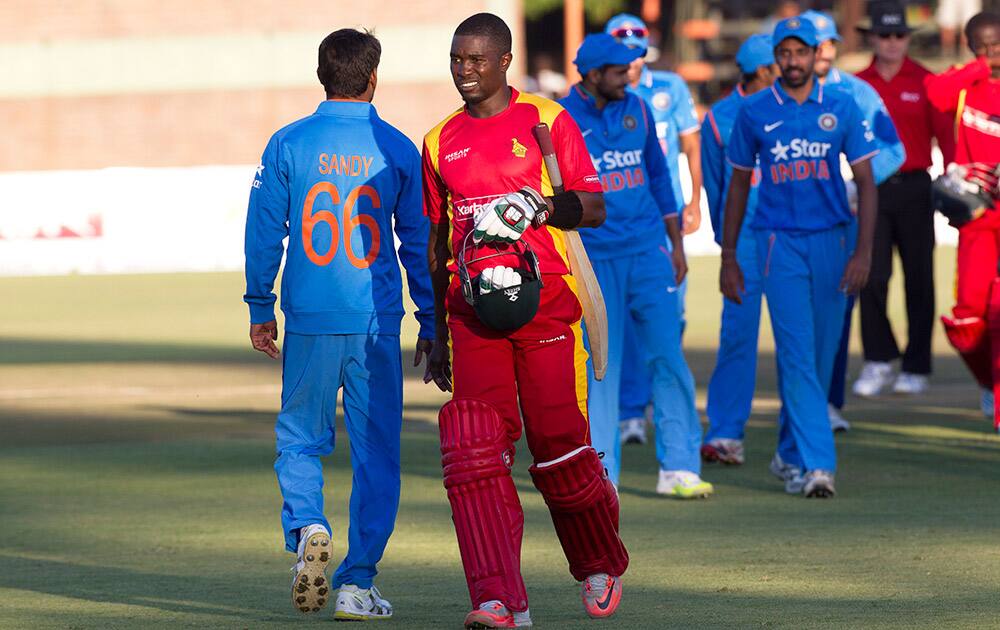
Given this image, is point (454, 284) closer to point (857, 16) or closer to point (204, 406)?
point (204, 406)

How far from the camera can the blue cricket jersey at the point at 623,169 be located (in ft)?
30.0

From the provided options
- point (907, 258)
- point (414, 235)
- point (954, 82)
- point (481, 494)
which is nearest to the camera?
point (481, 494)

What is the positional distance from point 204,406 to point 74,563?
5.34 meters

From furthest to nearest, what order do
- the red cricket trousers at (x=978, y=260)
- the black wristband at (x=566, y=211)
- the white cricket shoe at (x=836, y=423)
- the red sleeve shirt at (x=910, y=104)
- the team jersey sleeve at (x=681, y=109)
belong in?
1. the red sleeve shirt at (x=910, y=104)
2. the team jersey sleeve at (x=681, y=109)
3. the white cricket shoe at (x=836, y=423)
4. the red cricket trousers at (x=978, y=260)
5. the black wristband at (x=566, y=211)

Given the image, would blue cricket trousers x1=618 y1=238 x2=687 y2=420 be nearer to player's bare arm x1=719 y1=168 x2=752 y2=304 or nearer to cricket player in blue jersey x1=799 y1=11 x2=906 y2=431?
cricket player in blue jersey x1=799 y1=11 x2=906 y2=431

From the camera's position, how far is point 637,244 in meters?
9.15

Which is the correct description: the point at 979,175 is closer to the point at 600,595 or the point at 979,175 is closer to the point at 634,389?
the point at 634,389

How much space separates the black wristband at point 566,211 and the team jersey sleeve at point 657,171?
2999 millimetres

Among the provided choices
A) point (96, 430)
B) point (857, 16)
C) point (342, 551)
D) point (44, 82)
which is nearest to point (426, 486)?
point (342, 551)

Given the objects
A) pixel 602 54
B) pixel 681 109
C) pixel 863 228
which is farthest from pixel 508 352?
pixel 681 109

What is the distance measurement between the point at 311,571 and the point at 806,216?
3.81m

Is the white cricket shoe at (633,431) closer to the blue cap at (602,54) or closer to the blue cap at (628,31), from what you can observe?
the blue cap at (628,31)

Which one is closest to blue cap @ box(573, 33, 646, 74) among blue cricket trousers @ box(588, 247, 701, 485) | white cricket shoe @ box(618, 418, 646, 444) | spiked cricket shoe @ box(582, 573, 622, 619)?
blue cricket trousers @ box(588, 247, 701, 485)

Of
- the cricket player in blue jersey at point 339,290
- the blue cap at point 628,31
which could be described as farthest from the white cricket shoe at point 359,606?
the blue cap at point 628,31
